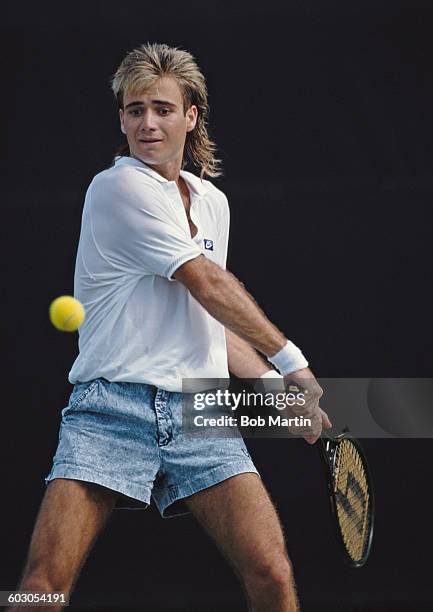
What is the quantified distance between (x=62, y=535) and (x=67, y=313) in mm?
534

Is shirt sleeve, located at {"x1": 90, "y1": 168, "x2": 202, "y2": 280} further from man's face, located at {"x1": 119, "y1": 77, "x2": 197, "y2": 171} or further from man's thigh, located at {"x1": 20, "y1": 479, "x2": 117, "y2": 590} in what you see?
man's thigh, located at {"x1": 20, "y1": 479, "x2": 117, "y2": 590}

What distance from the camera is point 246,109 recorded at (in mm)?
4602

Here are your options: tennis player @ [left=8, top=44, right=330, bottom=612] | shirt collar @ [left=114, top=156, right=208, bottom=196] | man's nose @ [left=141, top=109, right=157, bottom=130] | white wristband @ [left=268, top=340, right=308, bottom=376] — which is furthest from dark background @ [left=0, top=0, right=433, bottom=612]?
white wristband @ [left=268, top=340, right=308, bottom=376]

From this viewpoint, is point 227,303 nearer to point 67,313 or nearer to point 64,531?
point 67,313

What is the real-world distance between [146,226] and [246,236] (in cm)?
160

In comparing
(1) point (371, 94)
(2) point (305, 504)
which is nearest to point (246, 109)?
(1) point (371, 94)

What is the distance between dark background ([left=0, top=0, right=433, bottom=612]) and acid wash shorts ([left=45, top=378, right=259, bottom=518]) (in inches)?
62.2

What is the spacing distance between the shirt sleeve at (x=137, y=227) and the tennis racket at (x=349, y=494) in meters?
0.72

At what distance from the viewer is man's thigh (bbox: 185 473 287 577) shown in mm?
3021

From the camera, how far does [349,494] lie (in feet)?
11.8

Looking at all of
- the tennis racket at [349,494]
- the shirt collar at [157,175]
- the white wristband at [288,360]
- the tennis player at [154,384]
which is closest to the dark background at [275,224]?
the tennis racket at [349,494]

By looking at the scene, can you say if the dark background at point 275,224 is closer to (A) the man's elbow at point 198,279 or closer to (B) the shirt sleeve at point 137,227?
(B) the shirt sleeve at point 137,227

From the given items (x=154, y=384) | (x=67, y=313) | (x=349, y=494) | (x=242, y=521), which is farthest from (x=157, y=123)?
(x=349, y=494)

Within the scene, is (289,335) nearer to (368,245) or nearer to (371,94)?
(368,245)
